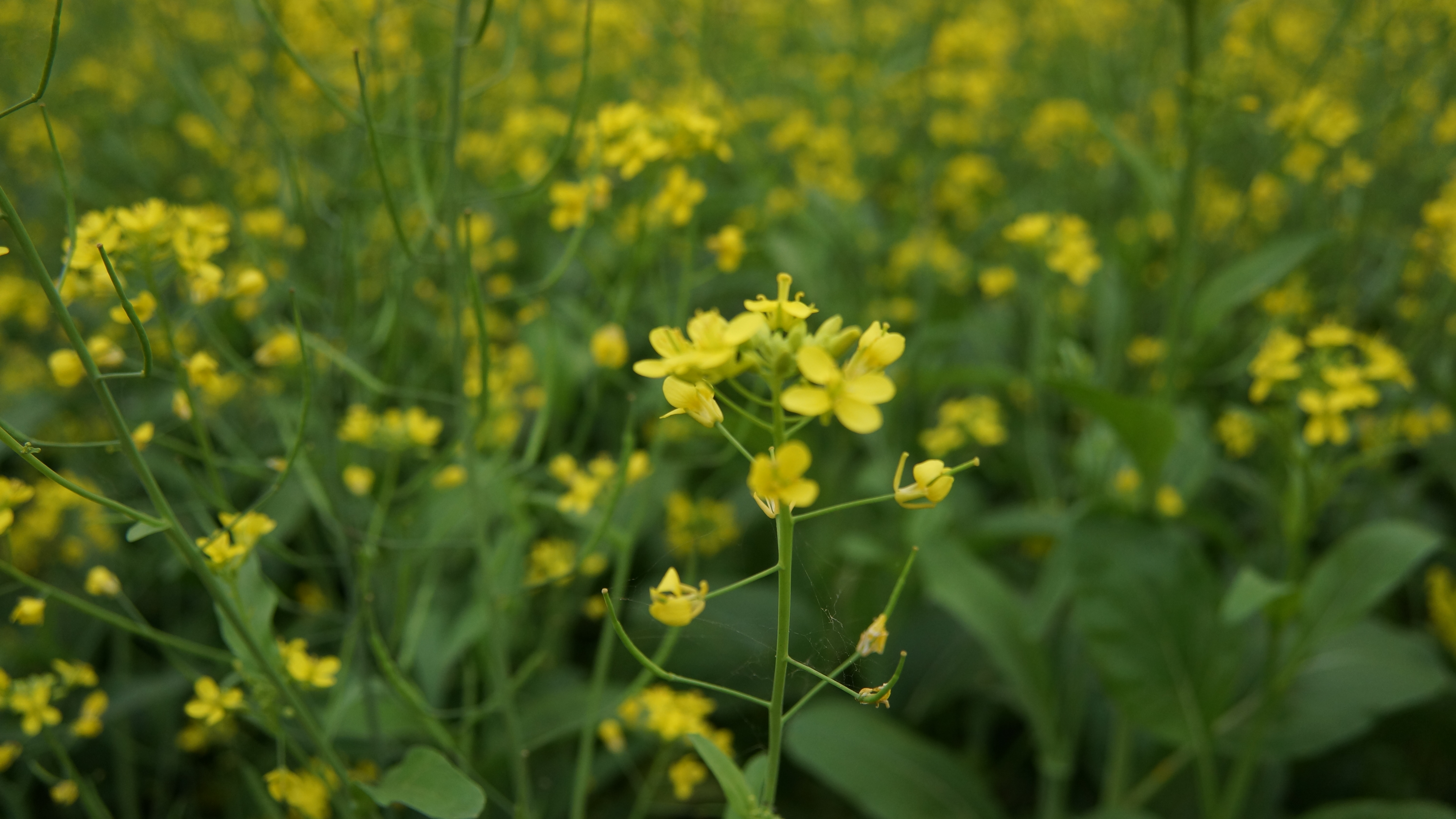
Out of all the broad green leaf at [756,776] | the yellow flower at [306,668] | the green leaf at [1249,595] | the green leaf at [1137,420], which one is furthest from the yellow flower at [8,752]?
the green leaf at [1249,595]

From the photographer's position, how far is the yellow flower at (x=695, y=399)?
3.15ft

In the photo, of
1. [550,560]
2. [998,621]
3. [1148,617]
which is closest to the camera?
[1148,617]

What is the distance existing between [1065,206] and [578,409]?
2304 millimetres

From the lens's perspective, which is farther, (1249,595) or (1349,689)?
(1349,689)

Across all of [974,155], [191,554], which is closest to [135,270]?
[191,554]

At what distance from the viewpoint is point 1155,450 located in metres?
1.93

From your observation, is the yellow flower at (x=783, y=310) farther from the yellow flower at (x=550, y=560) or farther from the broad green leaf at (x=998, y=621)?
the broad green leaf at (x=998, y=621)

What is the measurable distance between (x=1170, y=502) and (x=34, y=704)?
2.42 metres

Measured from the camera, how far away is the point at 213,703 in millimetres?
1387

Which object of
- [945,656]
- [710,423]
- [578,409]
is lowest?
[945,656]

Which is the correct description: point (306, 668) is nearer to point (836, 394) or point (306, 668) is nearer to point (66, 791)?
point (66, 791)

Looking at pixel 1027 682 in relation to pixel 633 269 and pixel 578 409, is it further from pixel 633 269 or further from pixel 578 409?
pixel 578 409

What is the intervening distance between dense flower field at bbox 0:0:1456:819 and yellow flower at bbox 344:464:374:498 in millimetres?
13

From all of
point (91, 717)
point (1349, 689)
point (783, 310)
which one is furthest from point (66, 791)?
point (1349, 689)
